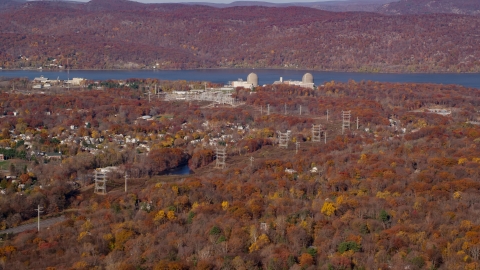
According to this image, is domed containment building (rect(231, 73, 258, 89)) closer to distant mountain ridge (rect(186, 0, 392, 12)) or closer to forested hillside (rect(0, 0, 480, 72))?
forested hillside (rect(0, 0, 480, 72))

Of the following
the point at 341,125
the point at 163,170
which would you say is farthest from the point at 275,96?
the point at 163,170

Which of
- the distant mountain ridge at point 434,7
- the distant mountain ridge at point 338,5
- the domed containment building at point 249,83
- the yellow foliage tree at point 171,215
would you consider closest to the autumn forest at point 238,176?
the yellow foliage tree at point 171,215

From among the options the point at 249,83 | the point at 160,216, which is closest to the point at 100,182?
the point at 160,216

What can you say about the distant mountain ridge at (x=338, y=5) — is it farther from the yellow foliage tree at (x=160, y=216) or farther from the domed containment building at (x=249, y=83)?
the yellow foliage tree at (x=160, y=216)

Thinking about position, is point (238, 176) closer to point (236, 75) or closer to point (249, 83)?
point (249, 83)

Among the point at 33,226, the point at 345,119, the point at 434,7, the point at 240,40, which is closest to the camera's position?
the point at 33,226
